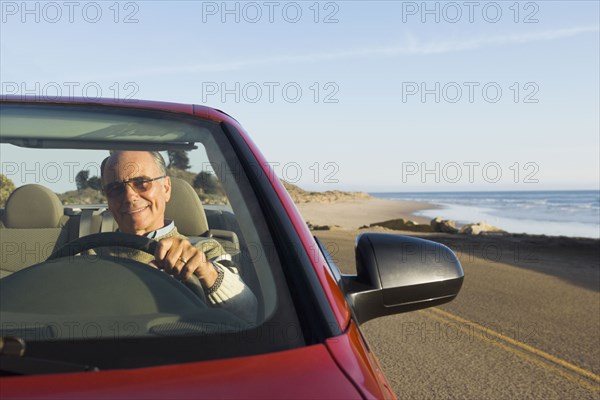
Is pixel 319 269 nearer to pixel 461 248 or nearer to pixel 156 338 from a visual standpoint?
pixel 156 338

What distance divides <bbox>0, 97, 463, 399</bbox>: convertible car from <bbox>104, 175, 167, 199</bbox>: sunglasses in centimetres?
5

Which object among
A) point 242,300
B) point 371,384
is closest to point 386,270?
point 242,300

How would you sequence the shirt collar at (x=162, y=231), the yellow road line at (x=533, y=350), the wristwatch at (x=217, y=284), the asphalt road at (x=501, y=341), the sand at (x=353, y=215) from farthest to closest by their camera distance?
the sand at (x=353, y=215) → the yellow road line at (x=533, y=350) → the asphalt road at (x=501, y=341) → the shirt collar at (x=162, y=231) → the wristwatch at (x=217, y=284)

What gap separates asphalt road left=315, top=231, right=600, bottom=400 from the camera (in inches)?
189

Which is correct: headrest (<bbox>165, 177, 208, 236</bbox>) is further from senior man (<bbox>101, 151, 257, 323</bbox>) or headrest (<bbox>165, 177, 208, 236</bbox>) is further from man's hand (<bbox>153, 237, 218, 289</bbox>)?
man's hand (<bbox>153, 237, 218, 289</bbox>)

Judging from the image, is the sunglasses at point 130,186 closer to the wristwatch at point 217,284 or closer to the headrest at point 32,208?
the headrest at point 32,208

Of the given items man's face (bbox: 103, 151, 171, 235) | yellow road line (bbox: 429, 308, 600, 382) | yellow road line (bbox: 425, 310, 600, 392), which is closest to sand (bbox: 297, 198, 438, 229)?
yellow road line (bbox: 429, 308, 600, 382)

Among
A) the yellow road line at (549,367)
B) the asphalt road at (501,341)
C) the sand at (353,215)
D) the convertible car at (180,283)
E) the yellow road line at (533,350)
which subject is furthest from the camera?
the sand at (353,215)

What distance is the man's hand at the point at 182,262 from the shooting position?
180 cm

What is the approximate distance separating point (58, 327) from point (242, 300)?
0.47 meters

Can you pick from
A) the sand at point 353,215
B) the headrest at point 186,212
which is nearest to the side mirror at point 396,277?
the headrest at point 186,212

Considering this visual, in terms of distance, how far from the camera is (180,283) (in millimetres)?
1729

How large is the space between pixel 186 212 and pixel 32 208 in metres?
0.56

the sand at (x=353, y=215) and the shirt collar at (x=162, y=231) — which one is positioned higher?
the shirt collar at (x=162, y=231)
